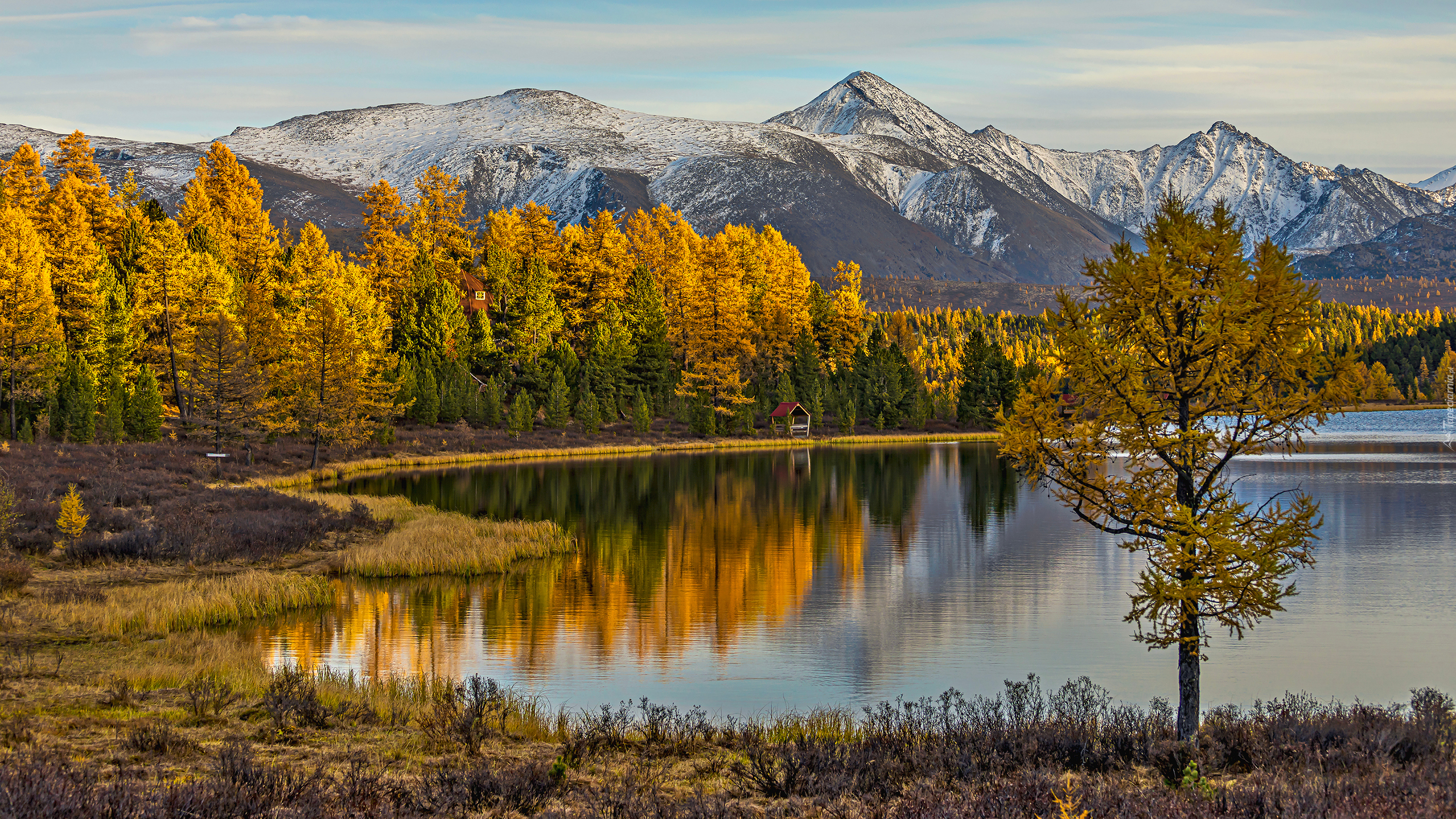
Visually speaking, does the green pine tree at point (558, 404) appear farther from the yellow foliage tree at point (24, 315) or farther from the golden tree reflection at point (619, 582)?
the yellow foliage tree at point (24, 315)

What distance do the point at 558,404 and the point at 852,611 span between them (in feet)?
228

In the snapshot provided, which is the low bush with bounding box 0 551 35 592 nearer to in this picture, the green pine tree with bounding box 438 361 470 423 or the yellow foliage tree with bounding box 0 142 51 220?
the yellow foliage tree with bounding box 0 142 51 220

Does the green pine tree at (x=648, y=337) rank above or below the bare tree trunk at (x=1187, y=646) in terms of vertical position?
above

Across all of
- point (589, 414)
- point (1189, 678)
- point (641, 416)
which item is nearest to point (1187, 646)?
point (1189, 678)

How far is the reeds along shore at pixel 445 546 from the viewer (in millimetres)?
33344

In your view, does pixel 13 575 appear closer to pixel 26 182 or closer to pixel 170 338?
pixel 170 338

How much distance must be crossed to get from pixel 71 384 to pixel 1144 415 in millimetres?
65010

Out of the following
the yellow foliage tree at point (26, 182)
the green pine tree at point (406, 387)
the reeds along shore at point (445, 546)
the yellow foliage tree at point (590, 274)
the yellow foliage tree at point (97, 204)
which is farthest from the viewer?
the yellow foliage tree at point (590, 274)

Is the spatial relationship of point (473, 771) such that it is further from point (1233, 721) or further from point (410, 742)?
point (1233, 721)

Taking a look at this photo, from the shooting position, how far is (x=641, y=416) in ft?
329

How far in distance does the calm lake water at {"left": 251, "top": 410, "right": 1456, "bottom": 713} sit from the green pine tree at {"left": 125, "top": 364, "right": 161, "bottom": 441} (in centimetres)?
1898

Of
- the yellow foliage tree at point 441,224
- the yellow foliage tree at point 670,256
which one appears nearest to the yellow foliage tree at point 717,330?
the yellow foliage tree at point 670,256

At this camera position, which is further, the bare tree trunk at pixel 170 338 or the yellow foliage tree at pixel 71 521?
the bare tree trunk at pixel 170 338

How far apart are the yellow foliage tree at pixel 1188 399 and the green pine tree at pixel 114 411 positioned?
6074 cm
